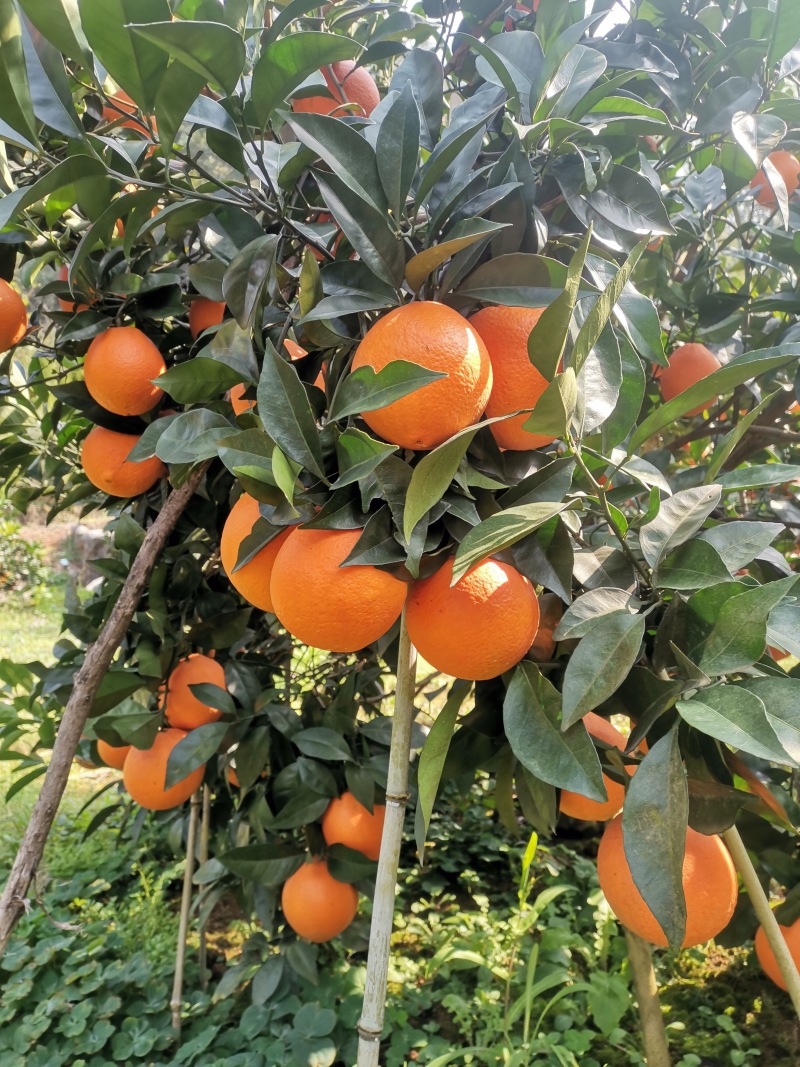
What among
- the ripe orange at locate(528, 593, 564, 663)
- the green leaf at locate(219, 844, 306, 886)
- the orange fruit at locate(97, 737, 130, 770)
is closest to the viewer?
the ripe orange at locate(528, 593, 564, 663)

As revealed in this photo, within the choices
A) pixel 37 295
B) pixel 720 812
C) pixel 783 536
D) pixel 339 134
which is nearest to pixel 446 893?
pixel 783 536

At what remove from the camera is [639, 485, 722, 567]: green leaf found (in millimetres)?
541

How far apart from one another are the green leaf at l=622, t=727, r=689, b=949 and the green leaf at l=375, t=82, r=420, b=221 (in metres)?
0.42

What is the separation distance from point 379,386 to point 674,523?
0.25 meters

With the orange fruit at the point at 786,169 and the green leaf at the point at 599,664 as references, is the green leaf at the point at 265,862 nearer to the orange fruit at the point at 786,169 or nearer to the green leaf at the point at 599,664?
the green leaf at the point at 599,664

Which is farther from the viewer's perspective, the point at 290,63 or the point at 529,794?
the point at 529,794

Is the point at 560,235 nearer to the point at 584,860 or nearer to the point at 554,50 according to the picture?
the point at 554,50

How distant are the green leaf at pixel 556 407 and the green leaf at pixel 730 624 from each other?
0.16 m

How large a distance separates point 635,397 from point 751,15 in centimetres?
55

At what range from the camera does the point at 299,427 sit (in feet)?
1.67

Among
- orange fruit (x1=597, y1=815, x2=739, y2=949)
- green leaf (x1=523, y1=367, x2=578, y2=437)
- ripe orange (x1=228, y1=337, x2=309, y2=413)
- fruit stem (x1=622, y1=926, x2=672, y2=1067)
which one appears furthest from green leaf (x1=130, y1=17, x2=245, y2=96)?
fruit stem (x1=622, y1=926, x2=672, y2=1067)

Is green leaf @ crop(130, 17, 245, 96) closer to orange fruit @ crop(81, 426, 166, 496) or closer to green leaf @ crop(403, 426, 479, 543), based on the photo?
green leaf @ crop(403, 426, 479, 543)

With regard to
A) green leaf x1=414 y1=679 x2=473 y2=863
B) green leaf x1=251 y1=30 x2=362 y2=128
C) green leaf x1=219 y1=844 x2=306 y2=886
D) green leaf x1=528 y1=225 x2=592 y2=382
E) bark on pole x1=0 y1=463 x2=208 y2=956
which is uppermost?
green leaf x1=251 y1=30 x2=362 y2=128

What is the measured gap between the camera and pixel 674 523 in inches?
21.6
